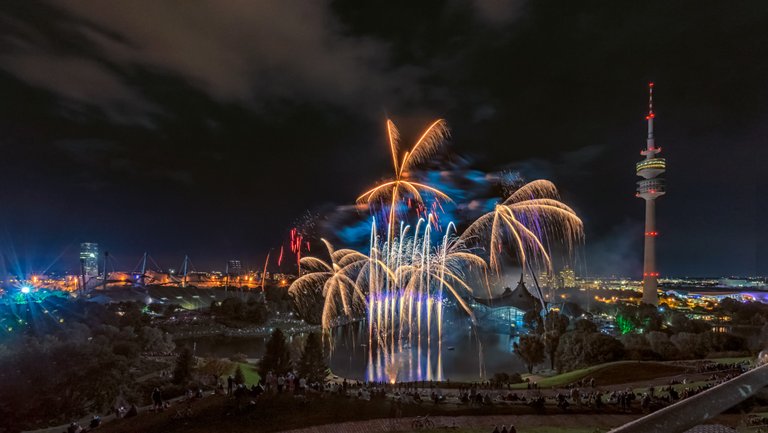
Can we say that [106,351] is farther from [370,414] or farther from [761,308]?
[761,308]

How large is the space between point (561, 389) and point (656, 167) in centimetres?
9878

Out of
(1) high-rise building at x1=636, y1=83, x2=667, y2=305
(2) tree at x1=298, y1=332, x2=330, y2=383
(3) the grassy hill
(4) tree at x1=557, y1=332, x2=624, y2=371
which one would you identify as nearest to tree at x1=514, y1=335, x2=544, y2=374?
(4) tree at x1=557, y1=332, x2=624, y2=371

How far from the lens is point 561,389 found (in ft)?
96.0

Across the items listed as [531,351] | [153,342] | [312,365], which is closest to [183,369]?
[312,365]

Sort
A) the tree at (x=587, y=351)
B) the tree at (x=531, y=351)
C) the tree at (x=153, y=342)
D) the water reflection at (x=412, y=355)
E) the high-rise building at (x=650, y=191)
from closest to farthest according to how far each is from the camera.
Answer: the tree at (x=587, y=351) → the tree at (x=531, y=351) → the water reflection at (x=412, y=355) → the tree at (x=153, y=342) → the high-rise building at (x=650, y=191)

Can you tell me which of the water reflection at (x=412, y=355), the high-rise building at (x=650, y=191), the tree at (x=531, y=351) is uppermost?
the high-rise building at (x=650, y=191)

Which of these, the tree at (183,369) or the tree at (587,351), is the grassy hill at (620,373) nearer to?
the tree at (587,351)

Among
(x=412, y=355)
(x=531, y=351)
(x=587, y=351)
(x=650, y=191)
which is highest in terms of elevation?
(x=650, y=191)

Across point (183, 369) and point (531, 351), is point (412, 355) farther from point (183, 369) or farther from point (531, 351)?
point (183, 369)

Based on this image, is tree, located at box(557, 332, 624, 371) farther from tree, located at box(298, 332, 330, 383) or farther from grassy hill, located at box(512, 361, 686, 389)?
tree, located at box(298, 332, 330, 383)

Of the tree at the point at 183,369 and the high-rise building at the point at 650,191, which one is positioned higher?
the high-rise building at the point at 650,191

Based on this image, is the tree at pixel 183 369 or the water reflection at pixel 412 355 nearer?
the tree at pixel 183 369

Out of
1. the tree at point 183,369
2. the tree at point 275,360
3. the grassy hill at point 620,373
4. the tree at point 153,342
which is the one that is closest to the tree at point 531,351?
the grassy hill at point 620,373

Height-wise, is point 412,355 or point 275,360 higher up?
point 275,360
